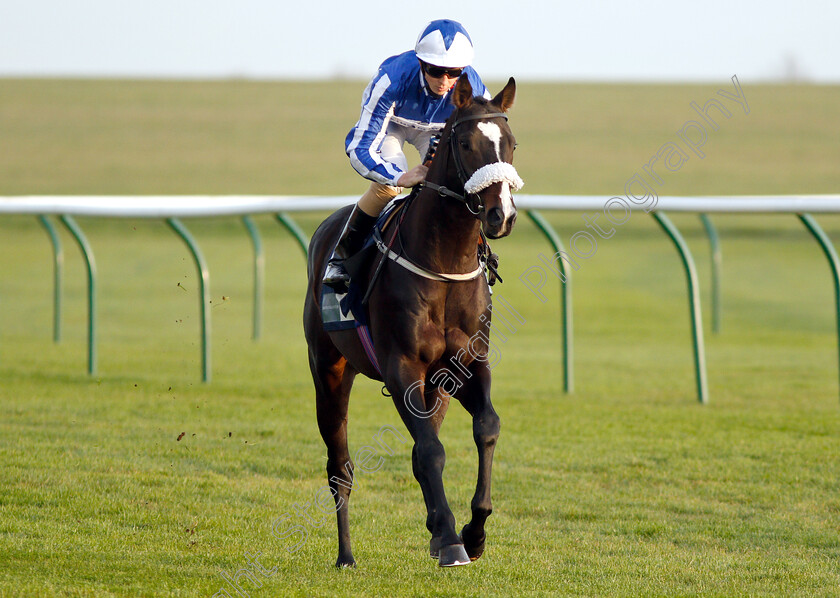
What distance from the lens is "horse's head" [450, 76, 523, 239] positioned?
3723 mm

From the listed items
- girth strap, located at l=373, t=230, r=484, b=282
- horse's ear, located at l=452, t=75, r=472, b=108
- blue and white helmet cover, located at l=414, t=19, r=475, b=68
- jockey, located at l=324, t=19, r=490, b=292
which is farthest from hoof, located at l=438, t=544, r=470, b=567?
blue and white helmet cover, located at l=414, t=19, r=475, b=68

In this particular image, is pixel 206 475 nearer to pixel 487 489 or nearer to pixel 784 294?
pixel 487 489

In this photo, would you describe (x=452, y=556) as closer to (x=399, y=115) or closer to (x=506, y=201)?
(x=506, y=201)

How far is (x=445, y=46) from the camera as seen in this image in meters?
4.31

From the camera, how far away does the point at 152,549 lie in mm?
4773

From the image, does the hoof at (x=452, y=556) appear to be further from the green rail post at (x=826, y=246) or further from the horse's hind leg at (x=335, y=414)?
the green rail post at (x=826, y=246)

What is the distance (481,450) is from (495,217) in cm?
99

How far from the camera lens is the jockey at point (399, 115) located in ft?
14.2

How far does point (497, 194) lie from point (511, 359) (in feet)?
28.6

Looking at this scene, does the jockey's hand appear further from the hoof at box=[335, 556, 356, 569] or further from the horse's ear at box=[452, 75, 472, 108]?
the hoof at box=[335, 556, 356, 569]

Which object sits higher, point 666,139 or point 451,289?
point 666,139

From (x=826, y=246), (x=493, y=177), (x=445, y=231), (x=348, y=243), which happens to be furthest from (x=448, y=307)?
(x=826, y=246)

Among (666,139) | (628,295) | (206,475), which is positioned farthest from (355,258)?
(666,139)

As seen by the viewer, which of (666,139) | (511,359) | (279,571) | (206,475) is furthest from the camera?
(666,139)
